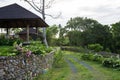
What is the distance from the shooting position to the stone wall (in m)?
10.6

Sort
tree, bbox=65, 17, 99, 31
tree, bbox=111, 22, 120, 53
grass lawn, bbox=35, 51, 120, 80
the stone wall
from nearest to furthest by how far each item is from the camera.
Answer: the stone wall, grass lawn, bbox=35, 51, 120, 80, tree, bbox=111, 22, 120, 53, tree, bbox=65, 17, 99, 31

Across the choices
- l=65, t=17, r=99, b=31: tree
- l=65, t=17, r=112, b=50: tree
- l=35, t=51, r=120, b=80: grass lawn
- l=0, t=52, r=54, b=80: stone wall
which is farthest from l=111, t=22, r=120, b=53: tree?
l=0, t=52, r=54, b=80: stone wall

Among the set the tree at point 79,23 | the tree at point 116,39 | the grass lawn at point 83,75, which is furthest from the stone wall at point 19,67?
the tree at point 79,23

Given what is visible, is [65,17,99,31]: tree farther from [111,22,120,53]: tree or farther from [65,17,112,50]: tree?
[111,22,120,53]: tree

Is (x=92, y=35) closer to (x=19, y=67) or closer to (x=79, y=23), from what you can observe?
(x=79, y=23)

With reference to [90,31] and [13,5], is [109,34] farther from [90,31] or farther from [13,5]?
[13,5]

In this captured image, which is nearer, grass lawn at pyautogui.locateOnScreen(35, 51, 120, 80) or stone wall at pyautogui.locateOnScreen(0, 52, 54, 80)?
→ stone wall at pyautogui.locateOnScreen(0, 52, 54, 80)

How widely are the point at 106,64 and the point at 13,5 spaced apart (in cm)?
796

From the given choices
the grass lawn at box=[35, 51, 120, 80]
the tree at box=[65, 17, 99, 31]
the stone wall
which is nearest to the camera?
the stone wall

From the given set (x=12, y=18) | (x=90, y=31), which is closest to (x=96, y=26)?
(x=90, y=31)

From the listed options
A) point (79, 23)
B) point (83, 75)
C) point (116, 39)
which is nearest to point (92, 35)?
point (116, 39)

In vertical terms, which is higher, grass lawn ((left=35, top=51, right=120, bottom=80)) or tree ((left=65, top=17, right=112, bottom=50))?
tree ((left=65, top=17, right=112, bottom=50))

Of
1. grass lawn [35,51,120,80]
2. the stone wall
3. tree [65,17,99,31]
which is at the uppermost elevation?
tree [65,17,99,31]

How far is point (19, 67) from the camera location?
37.5 ft
